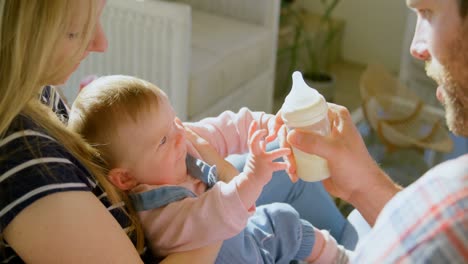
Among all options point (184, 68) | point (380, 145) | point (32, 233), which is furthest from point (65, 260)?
point (380, 145)

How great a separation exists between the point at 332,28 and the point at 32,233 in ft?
9.26

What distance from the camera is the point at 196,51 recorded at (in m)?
2.57

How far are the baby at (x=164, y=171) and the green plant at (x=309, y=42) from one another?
86.8 inches

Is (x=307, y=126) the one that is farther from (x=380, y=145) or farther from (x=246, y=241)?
Answer: (x=380, y=145)

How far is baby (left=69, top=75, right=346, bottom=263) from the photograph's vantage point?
3.53 feet

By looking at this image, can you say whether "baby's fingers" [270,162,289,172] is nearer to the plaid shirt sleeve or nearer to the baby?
the baby

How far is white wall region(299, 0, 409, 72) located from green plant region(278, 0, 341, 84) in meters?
0.13

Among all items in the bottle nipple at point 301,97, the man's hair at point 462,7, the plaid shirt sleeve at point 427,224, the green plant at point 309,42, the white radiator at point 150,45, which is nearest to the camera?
the plaid shirt sleeve at point 427,224

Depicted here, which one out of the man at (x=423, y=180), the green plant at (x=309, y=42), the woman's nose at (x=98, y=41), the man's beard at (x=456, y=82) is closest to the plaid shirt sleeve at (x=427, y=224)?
the man at (x=423, y=180)

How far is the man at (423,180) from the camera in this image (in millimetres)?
705

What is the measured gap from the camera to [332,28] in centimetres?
353

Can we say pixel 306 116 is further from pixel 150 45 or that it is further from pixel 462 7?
pixel 150 45

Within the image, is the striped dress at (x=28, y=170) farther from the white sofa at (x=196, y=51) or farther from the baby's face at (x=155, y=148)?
the white sofa at (x=196, y=51)

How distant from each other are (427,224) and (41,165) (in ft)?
1.75
